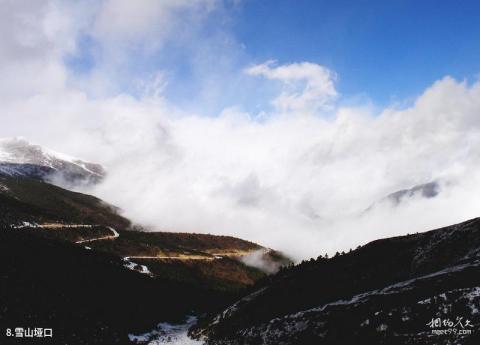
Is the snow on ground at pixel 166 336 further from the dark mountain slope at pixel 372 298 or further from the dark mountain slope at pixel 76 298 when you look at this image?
the dark mountain slope at pixel 372 298

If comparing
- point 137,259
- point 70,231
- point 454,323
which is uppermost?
point 70,231

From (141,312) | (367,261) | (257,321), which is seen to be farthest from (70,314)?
(367,261)

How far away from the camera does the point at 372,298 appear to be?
24484mm

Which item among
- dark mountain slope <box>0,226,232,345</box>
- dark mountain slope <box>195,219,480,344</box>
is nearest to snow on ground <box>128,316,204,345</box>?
dark mountain slope <box>0,226,232,345</box>

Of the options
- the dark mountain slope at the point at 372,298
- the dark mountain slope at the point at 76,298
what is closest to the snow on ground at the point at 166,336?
the dark mountain slope at the point at 76,298

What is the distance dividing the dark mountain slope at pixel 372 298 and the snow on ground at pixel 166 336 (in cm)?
153

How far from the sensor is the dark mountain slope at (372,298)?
20.6 m

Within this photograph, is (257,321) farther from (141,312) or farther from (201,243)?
(201,243)

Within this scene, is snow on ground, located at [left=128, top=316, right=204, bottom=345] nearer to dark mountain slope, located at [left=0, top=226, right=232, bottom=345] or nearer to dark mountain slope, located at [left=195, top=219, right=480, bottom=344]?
dark mountain slope, located at [left=0, top=226, right=232, bottom=345]

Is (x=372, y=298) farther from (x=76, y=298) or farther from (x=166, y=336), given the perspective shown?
(x=76, y=298)

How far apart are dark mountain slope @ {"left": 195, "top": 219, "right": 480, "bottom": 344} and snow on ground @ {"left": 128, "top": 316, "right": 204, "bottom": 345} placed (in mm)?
1529

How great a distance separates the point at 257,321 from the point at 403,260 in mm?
12974

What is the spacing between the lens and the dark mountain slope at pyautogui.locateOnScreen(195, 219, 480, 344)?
Result: 20.6 m

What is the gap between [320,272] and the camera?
3894 centimetres
